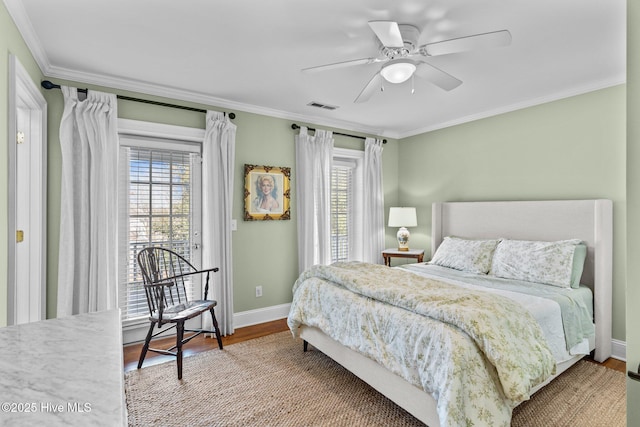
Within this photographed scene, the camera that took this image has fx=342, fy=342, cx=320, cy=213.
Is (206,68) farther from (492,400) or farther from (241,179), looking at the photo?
(492,400)

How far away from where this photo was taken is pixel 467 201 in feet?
14.3

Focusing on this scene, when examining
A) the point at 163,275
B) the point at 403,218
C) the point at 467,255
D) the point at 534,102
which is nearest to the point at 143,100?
the point at 163,275

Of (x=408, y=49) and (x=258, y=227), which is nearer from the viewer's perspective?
(x=408, y=49)

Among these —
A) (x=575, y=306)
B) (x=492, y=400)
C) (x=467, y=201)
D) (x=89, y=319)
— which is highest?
(x=467, y=201)

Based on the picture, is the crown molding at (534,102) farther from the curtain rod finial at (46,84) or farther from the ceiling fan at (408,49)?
the curtain rod finial at (46,84)

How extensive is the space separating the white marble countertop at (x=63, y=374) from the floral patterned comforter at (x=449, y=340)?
1.53 meters

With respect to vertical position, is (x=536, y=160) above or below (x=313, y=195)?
above

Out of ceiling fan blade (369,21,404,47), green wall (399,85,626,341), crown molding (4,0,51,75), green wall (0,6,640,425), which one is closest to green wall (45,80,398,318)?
green wall (0,6,640,425)

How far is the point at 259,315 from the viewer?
404 centimetres

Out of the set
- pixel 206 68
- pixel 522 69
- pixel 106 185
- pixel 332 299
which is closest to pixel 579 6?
pixel 522 69

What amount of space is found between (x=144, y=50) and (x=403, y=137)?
3.77m

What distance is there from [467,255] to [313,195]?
193 cm

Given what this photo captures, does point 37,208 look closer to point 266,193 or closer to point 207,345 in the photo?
point 207,345

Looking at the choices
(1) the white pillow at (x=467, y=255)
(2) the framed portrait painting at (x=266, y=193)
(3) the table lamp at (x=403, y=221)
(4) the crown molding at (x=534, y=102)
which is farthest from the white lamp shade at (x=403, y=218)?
(2) the framed portrait painting at (x=266, y=193)
